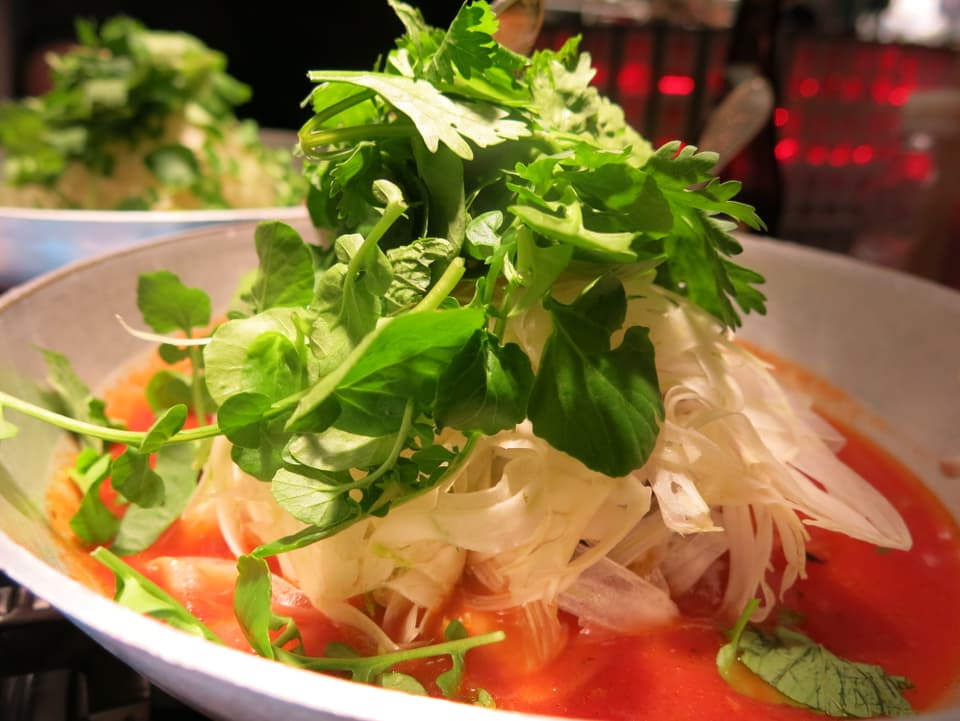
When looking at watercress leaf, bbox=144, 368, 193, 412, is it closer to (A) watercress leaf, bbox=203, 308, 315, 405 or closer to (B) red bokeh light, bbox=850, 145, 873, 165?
(A) watercress leaf, bbox=203, 308, 315, 405

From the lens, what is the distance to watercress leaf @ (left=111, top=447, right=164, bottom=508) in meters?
0.71

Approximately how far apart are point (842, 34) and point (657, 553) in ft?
7.52

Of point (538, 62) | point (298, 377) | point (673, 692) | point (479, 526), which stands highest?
point (538, 62)

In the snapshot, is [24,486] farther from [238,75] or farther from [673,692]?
[238,75]

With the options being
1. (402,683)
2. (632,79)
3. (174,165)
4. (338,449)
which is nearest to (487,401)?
(338,449)

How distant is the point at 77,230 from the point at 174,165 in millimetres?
422

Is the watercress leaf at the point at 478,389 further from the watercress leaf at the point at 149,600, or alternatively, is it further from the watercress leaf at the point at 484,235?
the watercress leaf at the point at 149,600

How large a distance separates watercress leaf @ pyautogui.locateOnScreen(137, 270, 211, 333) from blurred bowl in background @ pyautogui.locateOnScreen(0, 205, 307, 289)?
0.37 metres

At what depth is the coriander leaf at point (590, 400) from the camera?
1.98ft

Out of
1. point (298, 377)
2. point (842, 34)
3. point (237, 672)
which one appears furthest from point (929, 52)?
point (237, 672)

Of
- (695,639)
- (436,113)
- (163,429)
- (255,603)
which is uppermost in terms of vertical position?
(436,113)

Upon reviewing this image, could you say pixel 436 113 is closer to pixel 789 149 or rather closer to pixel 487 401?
pixel 487 401

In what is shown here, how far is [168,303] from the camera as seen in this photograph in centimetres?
90

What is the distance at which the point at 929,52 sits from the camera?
2633 mm
